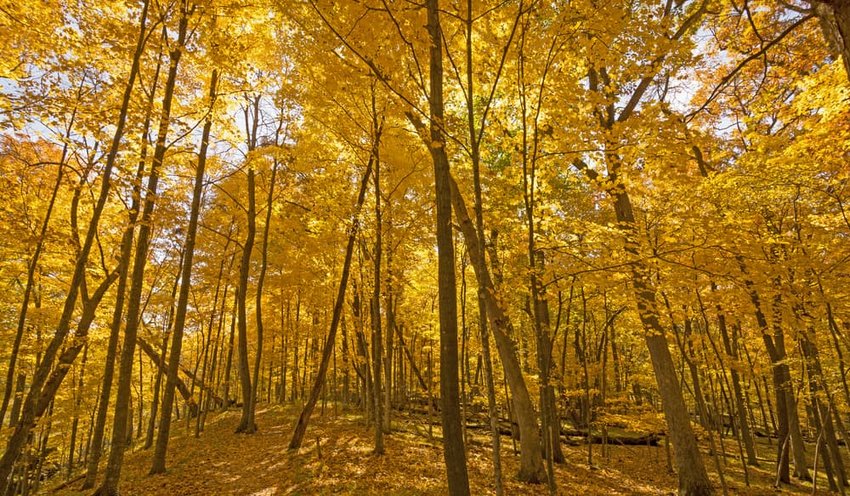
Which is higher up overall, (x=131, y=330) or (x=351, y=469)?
(x=131, y=330)

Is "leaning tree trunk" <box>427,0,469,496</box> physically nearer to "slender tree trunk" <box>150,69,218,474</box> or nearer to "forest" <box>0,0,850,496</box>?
"forest" <box>0,0,850,496</box>

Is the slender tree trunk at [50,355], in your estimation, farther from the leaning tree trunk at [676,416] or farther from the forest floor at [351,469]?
the leaning tree trunk at [676,416]

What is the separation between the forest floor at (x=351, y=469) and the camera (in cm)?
773

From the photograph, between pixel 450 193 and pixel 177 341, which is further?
pixel 177 341

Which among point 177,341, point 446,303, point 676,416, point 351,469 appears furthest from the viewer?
point 177,341

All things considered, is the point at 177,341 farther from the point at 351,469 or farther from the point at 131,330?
the point at 351,469

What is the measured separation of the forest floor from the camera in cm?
773

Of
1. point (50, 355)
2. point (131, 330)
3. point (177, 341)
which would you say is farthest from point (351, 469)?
point (50, 355)

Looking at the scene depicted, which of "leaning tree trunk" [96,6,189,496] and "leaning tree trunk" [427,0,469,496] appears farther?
"leaning tree trunk" [96,6,189,496]

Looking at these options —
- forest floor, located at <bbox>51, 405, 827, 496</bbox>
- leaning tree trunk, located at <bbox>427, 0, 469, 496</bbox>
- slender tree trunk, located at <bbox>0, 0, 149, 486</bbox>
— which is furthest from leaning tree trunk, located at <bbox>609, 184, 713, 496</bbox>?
slender tree trunk, located at <bbox>0, 0, 149, 486</bbox>

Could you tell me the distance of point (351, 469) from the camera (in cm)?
853

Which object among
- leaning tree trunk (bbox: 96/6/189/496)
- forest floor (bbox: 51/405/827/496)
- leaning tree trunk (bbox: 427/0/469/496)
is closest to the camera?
leaning tree trunk (bbox: 427/0/469/496)

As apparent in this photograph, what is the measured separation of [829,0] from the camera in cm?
289

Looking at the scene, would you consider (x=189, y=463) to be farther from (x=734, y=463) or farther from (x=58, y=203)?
(x=734, y=463)
